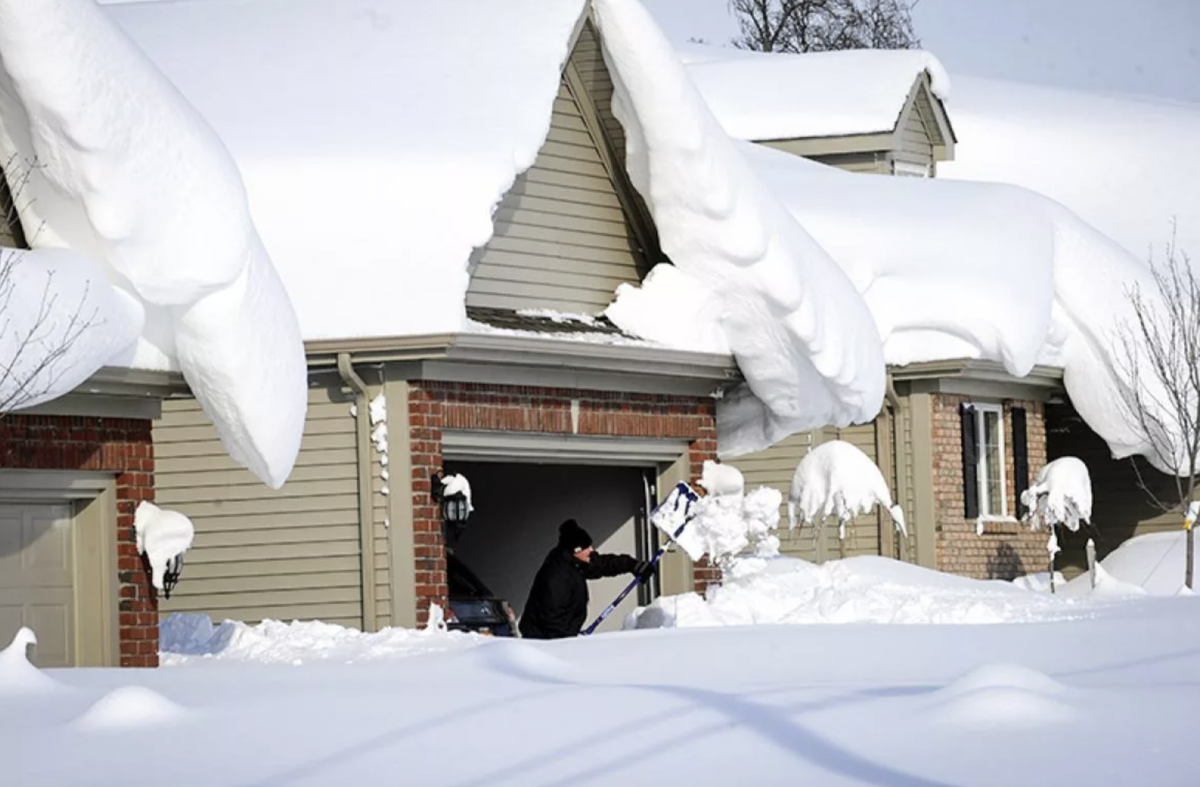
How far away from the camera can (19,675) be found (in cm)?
823

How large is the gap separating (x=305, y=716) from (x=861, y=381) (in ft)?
39.3

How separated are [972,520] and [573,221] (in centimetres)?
760

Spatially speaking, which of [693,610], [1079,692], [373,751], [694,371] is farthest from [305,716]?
[694,371]

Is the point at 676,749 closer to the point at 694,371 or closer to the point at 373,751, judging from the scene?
the point at 373,751

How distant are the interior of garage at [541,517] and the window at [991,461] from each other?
5.53 meters

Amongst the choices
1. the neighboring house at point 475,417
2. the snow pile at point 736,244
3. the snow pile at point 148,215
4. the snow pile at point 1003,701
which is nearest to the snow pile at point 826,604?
the neighboring house at point 475,417

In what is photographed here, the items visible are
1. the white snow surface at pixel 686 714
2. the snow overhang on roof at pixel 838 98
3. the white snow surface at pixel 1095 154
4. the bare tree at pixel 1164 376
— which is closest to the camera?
the white snow surface at pixel 686 714

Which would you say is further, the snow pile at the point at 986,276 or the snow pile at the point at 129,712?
the snow pile at the point at 986,276

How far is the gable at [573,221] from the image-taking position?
17516mm

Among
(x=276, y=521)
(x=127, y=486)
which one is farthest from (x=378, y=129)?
(x=127, y=486)

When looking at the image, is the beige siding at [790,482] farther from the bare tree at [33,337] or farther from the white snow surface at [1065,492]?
the bare tree at [33,337]

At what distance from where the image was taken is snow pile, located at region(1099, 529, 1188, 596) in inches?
911

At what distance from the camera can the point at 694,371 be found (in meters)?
18.0

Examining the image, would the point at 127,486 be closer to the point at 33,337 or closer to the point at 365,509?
the point at 33,337
